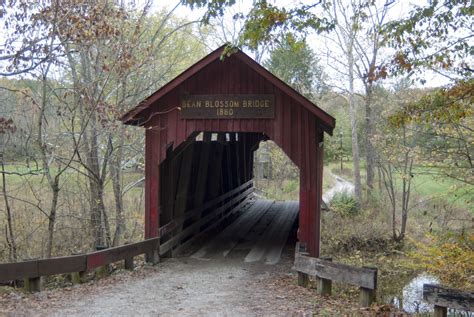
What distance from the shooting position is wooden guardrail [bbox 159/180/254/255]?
10773 millimetres

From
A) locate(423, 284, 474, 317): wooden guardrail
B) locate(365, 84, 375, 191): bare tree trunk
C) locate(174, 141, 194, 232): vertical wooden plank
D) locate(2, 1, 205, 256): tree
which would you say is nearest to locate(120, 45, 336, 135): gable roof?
locate(2, 1, 205, 256): tree

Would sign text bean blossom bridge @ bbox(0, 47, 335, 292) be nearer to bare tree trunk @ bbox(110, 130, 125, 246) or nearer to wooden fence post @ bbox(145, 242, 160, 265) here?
wooden fence post @ bbox(145, 242, 160, 265)

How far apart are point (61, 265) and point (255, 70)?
4.98 metres

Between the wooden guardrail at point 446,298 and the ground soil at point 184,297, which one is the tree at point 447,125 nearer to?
the ground soil at point 184,297

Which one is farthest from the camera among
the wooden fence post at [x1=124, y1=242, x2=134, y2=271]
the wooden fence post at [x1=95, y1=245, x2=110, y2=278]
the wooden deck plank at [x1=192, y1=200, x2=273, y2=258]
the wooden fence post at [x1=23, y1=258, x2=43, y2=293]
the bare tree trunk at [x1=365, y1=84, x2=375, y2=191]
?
the bare tree trunk at [x1=365, y1=84, x2=375, y2=191]

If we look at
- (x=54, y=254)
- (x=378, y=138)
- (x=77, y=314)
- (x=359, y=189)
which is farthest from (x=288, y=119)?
(x=359, y=189)

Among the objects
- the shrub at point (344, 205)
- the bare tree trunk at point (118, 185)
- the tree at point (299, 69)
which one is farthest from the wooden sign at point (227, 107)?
the tree at point (299, 69)

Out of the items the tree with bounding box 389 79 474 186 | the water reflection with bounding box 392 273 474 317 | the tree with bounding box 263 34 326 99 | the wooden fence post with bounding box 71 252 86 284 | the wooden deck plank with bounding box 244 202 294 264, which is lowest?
the water reflection with bounding box 392 273 474 317

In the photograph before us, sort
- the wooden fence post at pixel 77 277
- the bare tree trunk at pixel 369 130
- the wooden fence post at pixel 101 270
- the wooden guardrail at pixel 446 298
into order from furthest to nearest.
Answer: the bare tree trunk at pixel 369 130
the wooden fence post at pixel 101 270
the wooden fence post at pixel 77 277
the wooden guardrail at pixel 446 298

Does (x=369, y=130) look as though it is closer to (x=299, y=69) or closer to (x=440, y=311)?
(x=299, y=69)

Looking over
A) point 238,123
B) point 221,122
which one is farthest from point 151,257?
point 238,123

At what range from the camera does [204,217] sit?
13.2 m

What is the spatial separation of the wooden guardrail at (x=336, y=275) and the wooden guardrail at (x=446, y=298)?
904mm

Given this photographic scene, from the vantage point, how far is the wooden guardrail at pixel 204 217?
1077 cm
